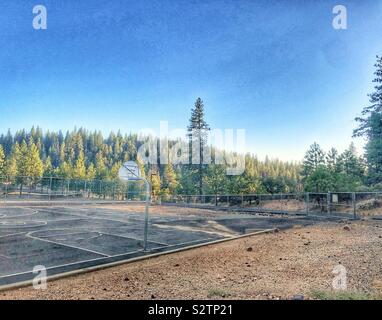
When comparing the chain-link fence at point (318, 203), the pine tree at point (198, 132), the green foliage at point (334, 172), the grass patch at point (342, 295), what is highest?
the pine tree at point (198, 132)

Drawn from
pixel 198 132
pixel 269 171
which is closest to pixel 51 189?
pixel 198 132

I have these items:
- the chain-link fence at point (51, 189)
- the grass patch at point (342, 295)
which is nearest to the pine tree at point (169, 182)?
the chain-link fence at point (51, 189)

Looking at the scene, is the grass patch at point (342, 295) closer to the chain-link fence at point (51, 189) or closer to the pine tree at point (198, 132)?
the chain-link fence at point (51, 189)

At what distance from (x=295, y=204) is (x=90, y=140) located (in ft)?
466

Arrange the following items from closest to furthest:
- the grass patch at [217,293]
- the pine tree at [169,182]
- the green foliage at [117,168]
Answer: the grass patch at [217,293] → the green foliage at [117,168] → the pine tree at [169,182]

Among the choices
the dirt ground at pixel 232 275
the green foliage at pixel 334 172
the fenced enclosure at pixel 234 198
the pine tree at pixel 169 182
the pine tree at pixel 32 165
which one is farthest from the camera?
the pine tree at pixel 32 165

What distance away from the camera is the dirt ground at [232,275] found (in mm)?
5043

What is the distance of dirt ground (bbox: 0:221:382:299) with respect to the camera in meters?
5.04

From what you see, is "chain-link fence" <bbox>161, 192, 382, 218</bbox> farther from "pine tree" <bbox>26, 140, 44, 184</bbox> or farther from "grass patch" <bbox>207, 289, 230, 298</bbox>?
"pine tree" <bbox>26, 140, 44, 184</bbox>

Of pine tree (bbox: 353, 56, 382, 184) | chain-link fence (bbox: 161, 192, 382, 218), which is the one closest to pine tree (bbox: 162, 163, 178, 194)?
chain-link fence (bbox: 161, 192, 382, 218)

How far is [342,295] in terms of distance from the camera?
4.71 meters

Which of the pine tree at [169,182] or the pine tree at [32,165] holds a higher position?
the pine tree at [32,165]

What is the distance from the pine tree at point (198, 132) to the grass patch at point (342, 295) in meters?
52.3
